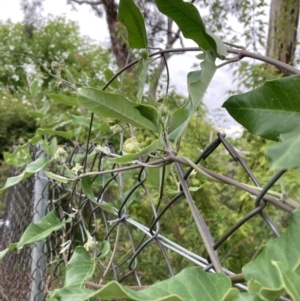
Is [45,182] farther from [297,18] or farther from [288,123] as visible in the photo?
[297,18]

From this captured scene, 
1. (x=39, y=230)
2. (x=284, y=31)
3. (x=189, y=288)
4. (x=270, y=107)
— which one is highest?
(x=284, y=31)

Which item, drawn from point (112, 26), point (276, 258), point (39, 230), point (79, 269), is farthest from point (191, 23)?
point (112, 26)

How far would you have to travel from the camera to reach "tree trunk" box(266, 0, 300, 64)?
2230 millimetres

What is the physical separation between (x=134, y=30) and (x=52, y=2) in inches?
274

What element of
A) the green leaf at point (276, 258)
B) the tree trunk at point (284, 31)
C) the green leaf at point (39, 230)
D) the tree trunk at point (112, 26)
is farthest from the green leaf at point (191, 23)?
the tree trunk at point (112, 26)

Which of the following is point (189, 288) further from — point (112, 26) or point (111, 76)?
point (112, 26)

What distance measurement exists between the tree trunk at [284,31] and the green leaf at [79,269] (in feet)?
6.27

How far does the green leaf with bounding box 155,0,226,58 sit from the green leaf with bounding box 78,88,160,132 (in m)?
0.08

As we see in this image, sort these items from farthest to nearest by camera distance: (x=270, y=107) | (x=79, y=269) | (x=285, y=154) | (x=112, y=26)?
(x=112, y=26) → (x=79, y=269) → (x=270, y=107) → (x=285, y=154)

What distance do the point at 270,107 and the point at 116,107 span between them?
0.13 metres

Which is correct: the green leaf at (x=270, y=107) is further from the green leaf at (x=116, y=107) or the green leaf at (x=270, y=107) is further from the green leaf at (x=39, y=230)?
the green leaf at (x=39, y=230)

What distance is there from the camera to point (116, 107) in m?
0.37

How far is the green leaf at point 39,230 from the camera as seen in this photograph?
2.49 ft

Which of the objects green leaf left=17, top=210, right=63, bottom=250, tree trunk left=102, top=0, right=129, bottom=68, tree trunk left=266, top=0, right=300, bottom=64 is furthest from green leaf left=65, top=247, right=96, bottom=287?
tree trunk left=102, top=0, right=129, bottom=68
